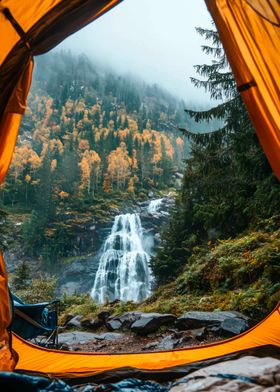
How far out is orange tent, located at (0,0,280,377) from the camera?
209 centimetres

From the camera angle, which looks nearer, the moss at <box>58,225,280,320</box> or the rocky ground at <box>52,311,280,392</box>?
the rocky ground at <box>52,311,280,392</box>

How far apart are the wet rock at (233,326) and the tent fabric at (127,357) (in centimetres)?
130

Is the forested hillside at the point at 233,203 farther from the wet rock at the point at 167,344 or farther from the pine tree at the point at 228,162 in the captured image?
the wet rock at the point at 167,344

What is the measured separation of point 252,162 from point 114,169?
2201 inches

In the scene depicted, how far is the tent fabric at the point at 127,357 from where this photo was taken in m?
2.41

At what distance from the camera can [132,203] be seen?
166 ft

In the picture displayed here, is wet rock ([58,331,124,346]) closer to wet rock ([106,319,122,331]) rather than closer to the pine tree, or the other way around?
wet rock ([106,319,122,331])

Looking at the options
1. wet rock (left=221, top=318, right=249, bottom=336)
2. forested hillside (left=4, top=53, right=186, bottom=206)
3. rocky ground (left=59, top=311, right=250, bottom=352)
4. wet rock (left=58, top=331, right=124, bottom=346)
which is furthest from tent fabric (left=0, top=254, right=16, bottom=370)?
forested hillside (left=4, top=53, right=186, bottom=206)

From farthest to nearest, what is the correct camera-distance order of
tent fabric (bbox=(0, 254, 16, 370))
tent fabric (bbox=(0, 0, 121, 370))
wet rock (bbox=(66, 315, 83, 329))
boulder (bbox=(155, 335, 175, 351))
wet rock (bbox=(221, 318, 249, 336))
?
1. wet rock (bbox=(66, 315, 83, 329))
2. boulder (bbox=(155, 335, 175, 351))
3. wet rock (bbox=(221, 318, 249, 336))
4. tent fabric (bbox=(0, 0, 121, 370))
5. tent fabric (bbox=(0, 254, 16, 370))

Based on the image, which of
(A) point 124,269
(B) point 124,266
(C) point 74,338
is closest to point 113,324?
(C) point 74,338

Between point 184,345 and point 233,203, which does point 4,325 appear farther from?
point 233,203

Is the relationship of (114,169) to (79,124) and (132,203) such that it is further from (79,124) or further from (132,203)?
(79,124)

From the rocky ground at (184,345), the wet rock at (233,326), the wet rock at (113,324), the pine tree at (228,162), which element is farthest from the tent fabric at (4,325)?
the wet rock at (113,324)

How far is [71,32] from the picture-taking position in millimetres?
2621
